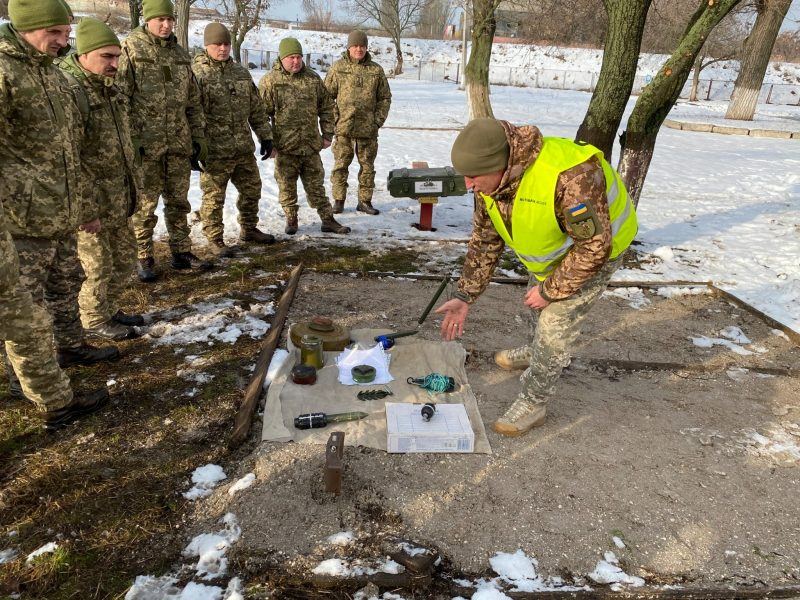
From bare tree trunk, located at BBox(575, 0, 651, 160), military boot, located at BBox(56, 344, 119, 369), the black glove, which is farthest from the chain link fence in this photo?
military boot, located at BBox(56, 344, 119, 369)

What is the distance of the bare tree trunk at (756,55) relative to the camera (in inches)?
644

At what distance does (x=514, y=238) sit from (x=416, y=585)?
1746 mm

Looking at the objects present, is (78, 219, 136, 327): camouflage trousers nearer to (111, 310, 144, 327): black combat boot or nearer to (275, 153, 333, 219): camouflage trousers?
(111, 310, 144, 327): black combat boot

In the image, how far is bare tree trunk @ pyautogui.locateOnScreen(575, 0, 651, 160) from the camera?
18.3 feet

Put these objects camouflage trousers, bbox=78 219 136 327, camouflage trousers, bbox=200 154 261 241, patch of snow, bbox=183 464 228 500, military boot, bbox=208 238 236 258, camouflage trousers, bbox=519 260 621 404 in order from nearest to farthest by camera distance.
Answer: patch of snow, bbox=183 464 228 500, camouflage trousers, bbox=519 260 621 404, camouflage trousers, bbox=78 219 136 327, camouflage trousers, bbox=200 154 261 241, military boot, bbox=208 238 236 258

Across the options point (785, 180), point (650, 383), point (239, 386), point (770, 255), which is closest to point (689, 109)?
point (785, 180)

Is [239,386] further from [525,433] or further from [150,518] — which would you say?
[525,433]

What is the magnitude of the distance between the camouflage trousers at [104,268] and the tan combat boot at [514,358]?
2.91 meters

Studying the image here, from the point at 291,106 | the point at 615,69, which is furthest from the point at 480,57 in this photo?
the point at 291,106

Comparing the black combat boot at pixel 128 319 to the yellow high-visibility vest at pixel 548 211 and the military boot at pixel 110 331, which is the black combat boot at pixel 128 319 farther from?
the yellow high-visibility vest at pixel 548 211

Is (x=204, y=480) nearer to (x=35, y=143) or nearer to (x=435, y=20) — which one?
(x=35, y=143)

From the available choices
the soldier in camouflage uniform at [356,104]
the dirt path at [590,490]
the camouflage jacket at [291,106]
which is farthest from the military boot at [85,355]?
the soldier in camouflage uniform at [356,104]

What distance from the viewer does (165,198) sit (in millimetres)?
5070

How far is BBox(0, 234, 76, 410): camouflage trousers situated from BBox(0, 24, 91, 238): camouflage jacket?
34 centimetres
